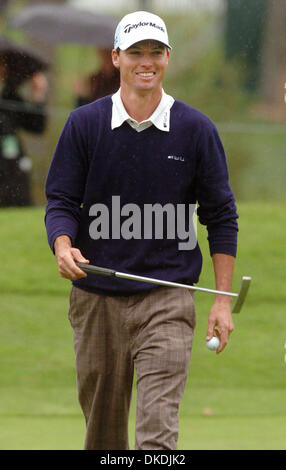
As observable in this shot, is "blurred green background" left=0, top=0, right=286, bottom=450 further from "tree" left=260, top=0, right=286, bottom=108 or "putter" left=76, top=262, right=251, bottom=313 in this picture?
"putter" left=76, top=262, right=251, bottom=313

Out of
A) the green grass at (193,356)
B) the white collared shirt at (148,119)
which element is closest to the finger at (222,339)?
the white collared shirt at (148,119)

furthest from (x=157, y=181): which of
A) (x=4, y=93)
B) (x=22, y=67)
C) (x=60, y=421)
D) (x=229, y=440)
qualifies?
(x=22, y=67)

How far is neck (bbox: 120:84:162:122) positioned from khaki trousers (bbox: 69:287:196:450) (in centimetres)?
59

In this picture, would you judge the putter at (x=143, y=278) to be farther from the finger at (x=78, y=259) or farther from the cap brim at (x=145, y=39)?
the cap brim at (x=145, y=39)

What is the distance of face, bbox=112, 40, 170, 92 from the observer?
12.6 ft

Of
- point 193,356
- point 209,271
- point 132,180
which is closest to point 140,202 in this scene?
point 132,180

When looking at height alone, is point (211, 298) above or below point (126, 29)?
below

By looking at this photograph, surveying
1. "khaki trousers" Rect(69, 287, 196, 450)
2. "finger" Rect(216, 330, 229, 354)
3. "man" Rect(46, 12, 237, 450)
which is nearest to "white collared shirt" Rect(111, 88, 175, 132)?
"man" Rect(46, 12, 237, 450)

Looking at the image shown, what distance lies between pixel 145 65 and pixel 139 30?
117 mm

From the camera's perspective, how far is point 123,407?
4070mm

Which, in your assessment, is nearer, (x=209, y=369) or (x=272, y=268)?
(x=209, y=369)
